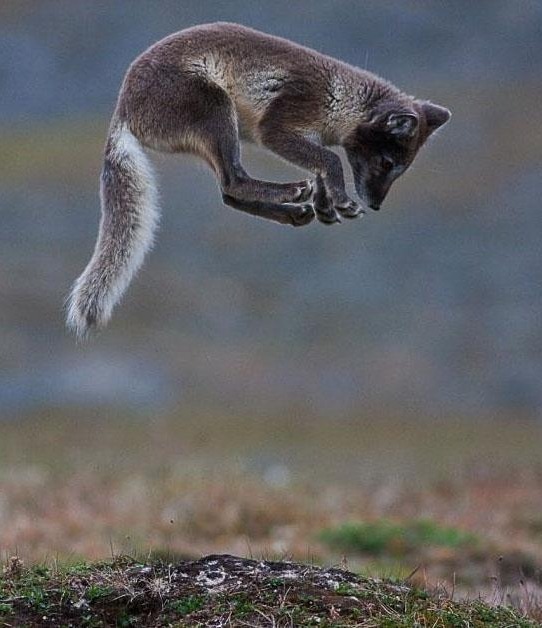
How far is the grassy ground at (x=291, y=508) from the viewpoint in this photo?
10602 mm

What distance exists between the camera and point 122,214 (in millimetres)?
7734

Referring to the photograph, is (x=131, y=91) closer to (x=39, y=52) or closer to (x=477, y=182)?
(x=477, y=182)

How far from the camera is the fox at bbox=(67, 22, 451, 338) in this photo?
771cm

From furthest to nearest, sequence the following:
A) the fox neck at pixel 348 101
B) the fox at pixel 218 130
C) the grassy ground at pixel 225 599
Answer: the fox neck at pixel 348 101 < the fox at pixel 218 130 < the grassy ground at pixel 225 599

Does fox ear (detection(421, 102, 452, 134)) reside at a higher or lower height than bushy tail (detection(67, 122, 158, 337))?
higher

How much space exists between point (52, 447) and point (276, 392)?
669cm

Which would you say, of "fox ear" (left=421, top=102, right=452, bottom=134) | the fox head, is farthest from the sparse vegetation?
"fox ear" (left=421, top=102, right=452, bottom=134)

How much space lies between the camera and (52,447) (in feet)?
67.2

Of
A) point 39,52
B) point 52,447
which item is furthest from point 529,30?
point 52,447

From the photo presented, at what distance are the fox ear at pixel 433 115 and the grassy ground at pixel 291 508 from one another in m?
2.47

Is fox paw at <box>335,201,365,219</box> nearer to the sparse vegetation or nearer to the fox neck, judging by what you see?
the fox neck

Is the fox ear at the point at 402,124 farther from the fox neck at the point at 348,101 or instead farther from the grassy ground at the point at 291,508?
the grassy ground at the point at 291,508

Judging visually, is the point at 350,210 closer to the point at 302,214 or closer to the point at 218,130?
the point at 302,214

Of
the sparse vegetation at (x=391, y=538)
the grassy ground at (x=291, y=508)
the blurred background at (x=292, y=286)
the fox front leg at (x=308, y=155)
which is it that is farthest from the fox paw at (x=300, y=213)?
the blurred background at (x=292, y=286)
